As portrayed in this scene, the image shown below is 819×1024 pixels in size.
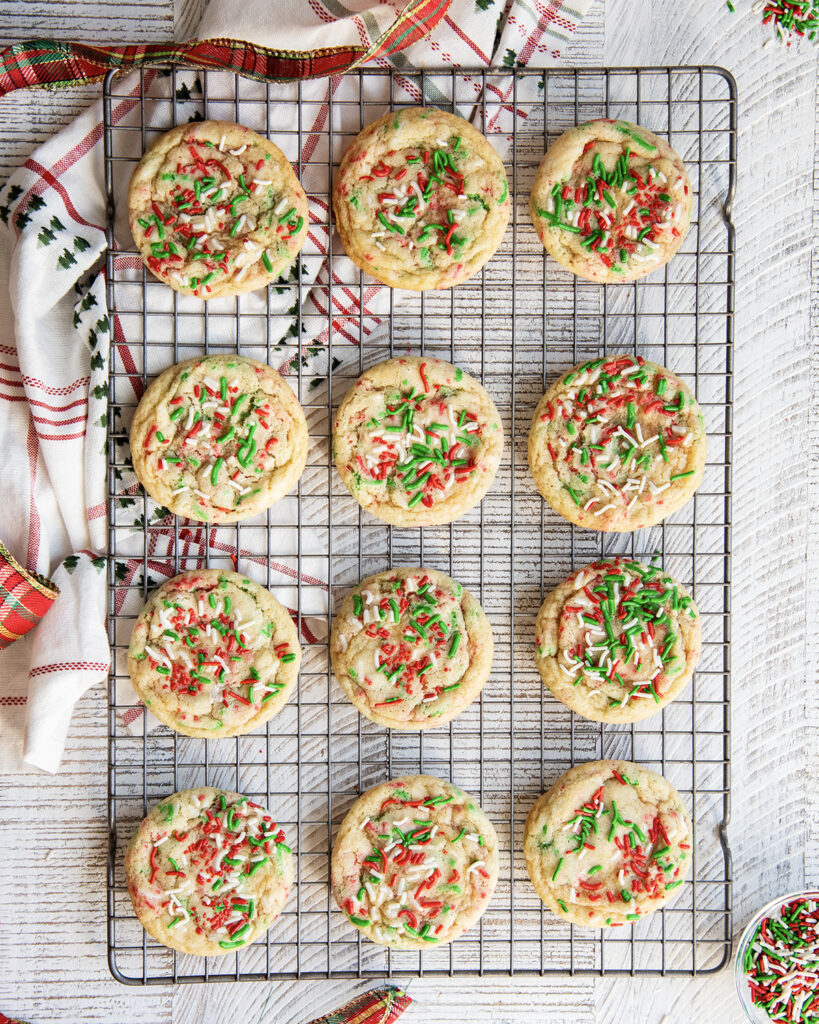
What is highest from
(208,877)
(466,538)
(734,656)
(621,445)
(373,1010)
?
(621,445)

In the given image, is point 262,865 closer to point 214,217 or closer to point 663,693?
point 663,693

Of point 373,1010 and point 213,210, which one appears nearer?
point 213,210

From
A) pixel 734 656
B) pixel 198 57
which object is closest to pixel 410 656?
pixel 734 656

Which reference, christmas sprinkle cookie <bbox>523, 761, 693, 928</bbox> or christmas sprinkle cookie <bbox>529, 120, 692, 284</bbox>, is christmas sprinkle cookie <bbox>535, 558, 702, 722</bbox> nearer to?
christmas sprinkle cookie <bbox>523, 761, 693, 928</bbox>

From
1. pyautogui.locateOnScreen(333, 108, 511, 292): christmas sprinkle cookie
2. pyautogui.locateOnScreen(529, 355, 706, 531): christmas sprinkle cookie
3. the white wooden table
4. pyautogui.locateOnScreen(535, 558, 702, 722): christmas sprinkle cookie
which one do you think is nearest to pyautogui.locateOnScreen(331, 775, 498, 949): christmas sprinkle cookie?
the white wooden table

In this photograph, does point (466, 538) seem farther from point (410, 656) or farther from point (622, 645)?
point (622, 645)
